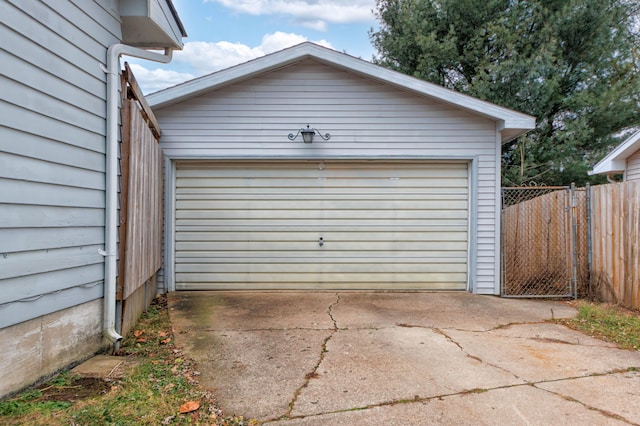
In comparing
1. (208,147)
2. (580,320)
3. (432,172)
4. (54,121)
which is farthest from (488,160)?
(54,121)

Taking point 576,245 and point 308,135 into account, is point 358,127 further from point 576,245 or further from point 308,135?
point 576,245

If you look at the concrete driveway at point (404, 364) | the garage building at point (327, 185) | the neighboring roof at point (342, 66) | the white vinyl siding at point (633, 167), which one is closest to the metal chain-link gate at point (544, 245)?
the garage building at point (327, 185)

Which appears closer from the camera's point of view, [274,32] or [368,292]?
[368,292]

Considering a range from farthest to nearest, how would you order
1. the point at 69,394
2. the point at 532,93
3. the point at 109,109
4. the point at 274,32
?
1. the point at 274,32
2. the point at 532,93
3. the point at 109,109
4. the point at 69,394

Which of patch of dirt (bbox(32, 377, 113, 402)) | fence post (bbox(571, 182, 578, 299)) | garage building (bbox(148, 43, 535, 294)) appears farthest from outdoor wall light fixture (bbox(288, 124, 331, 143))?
patch of dirt (bbox(32, 377, 113, 402))

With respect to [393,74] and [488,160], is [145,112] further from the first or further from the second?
[488,160]

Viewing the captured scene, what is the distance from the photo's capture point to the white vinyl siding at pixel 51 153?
2.64 meters

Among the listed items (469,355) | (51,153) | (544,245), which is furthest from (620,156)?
(51,153)

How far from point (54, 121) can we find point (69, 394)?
6.42ft

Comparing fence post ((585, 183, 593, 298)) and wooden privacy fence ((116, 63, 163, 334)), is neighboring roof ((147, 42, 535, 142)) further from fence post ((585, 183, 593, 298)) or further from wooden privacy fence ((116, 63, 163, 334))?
fence post ((585, 183, 593, 298))

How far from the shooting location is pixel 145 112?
5082mm

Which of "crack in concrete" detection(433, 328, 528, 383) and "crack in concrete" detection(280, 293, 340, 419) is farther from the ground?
"crack in concrete" detection(433, 328, 528, 383)

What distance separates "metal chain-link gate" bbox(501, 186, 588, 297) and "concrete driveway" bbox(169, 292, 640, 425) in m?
1.01

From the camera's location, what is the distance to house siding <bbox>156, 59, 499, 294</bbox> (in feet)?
21.1
